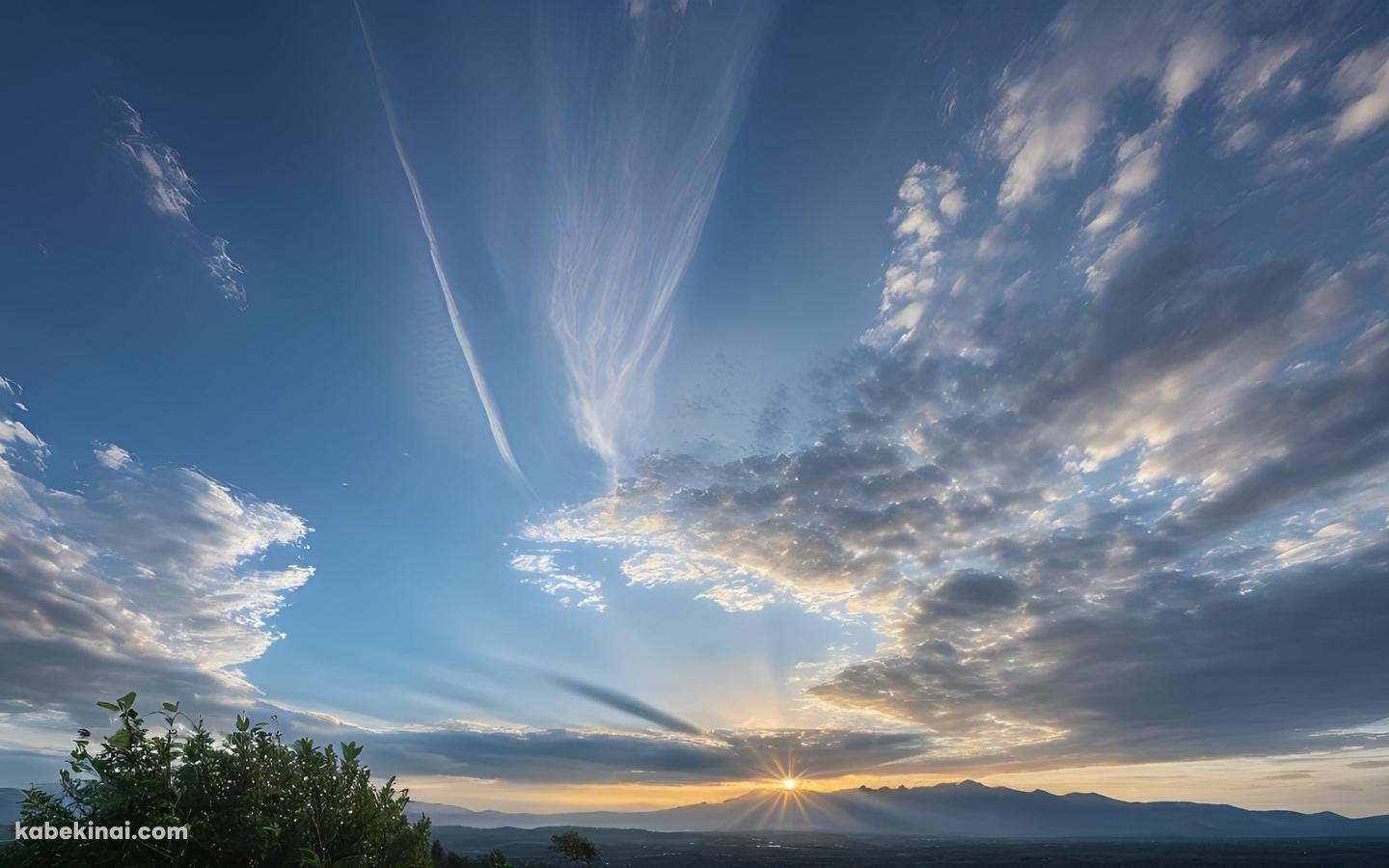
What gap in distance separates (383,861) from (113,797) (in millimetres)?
12552

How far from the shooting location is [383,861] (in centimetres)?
2723

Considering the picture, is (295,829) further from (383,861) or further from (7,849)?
(7,849)

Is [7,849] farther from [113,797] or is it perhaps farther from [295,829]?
[295,829]

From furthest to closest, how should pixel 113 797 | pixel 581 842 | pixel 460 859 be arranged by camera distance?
pixel 581 842 → pixel 460 859 → pixel 113 797

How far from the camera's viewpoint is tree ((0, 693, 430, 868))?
757 inches

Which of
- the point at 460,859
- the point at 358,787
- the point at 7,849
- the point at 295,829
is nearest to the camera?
the point at 7,849

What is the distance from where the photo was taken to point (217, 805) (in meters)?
21.5

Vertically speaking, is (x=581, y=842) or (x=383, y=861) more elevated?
(x=383, y=861)

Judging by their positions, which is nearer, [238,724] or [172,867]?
[172,867]

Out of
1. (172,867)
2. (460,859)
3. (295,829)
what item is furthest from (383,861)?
(460,859)

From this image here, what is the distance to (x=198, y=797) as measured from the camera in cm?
2100

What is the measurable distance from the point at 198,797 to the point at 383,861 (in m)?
9.73

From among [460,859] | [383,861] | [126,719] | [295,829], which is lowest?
[460,859]

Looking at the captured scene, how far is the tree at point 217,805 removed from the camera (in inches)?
757
